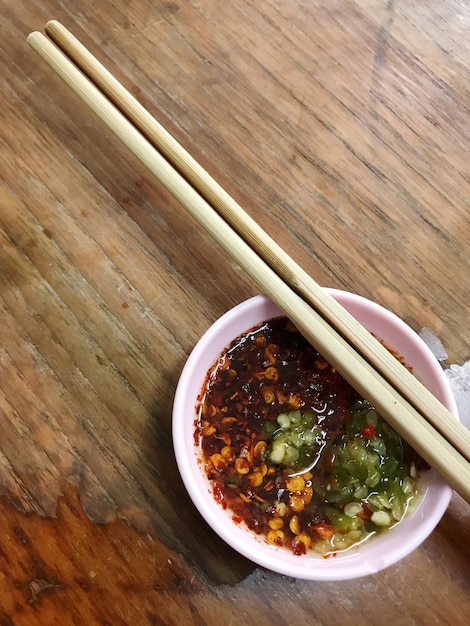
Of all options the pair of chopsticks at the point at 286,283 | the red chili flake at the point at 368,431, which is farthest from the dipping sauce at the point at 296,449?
the pair of chopsticks at the point at 286,283

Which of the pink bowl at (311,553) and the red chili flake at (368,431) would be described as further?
the red chili flake at (368,431)

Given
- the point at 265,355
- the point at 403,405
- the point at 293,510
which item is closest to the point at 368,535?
the point at 293,510

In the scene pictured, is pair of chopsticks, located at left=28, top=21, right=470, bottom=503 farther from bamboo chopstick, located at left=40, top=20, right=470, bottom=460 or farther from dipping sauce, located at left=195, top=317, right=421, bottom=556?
dipping sauce, located at left=195, top=317, right=421, bottom=556

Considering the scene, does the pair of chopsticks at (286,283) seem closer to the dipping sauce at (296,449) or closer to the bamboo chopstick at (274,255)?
the bamboo chopstick at (274,255)

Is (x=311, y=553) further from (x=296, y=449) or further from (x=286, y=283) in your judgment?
Result: (x=286, y=283)

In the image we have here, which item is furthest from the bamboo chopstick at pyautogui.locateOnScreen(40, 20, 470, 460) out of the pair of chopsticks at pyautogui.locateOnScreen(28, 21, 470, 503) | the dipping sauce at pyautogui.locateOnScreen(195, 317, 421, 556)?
the dipping sauce at pyautogui.locateOnScreen(195, 317, 421, 556)

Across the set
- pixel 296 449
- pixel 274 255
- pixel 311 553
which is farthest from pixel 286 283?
pixel 311 553

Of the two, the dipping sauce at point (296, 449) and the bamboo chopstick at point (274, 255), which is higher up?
the bamboo chopstick at point (274, 255)
